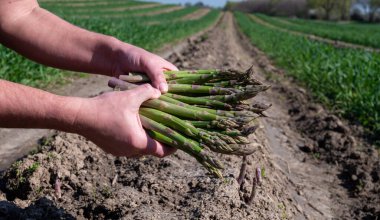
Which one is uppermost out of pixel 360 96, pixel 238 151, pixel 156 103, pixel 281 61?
pixel 156 103

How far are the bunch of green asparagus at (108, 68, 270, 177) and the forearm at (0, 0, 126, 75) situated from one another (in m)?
0.27

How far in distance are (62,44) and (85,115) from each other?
0.86 meters

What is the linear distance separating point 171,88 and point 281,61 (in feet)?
43.5

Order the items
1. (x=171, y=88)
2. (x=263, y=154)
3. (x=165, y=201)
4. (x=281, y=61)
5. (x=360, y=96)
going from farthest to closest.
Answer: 1. (x=281, y=61)
2. (x=360, y=96)
3. (x=263, y=154)
4. (x=165, y=201)
5. (x=171, y=88)

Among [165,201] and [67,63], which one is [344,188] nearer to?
[165,201]

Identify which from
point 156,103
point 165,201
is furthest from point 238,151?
point 165,201

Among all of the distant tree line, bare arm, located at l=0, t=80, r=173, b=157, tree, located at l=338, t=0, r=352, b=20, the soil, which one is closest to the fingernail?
bare arm, located at l=0, t=80, r=173, b=157

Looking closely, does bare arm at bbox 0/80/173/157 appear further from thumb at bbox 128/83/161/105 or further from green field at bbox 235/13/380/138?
green field at bbox 235/13/380/138

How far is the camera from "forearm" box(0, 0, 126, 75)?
125 inches

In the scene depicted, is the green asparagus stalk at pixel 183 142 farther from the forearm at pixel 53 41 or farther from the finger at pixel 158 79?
the forearm at pixel 53 41

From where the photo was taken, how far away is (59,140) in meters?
4.62

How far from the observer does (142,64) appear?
3.12 m

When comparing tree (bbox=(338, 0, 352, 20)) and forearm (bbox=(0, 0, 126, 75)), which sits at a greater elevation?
forearm (bbox=(0, 0, 126, 75))

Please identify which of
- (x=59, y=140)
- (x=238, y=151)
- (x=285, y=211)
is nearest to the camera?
(x=238, y=151)
